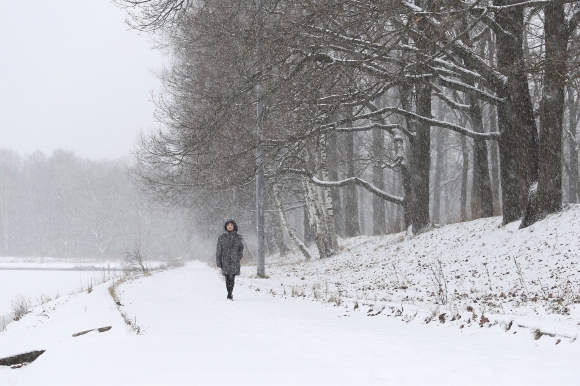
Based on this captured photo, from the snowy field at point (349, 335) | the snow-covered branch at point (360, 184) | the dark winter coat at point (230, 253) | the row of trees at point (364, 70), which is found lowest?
the snowy field at point (349, 335)

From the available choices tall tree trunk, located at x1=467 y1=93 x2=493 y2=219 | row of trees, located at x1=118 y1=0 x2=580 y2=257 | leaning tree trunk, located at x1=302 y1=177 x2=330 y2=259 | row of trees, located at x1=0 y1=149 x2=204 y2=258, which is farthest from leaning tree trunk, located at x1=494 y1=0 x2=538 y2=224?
row of trees, located at x1=0 y1=149 x2=204 y2=258

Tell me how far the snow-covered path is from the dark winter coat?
4317 mm

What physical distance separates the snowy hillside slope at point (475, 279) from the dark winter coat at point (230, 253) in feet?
4.26

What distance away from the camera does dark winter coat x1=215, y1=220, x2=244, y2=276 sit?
11664mm

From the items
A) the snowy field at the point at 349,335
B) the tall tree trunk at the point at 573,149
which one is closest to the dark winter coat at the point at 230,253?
the snowy field at the point at 349,335

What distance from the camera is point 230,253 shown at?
11.8 metres

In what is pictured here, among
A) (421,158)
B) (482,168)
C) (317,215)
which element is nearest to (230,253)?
(421,158)

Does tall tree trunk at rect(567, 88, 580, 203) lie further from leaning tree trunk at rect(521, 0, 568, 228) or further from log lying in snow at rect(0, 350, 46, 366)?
log lying in snow at rect(0, 350, 46, 366)

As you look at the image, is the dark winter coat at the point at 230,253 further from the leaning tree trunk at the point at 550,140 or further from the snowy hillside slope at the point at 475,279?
the leaning tree trunk at the point at 550,140

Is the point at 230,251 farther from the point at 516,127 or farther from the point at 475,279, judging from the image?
the point at 516,127

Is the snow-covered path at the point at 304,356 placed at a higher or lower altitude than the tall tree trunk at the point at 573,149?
lower

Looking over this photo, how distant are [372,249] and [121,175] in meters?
75.7

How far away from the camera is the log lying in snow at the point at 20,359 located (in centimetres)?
640

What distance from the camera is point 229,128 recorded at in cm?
1438
